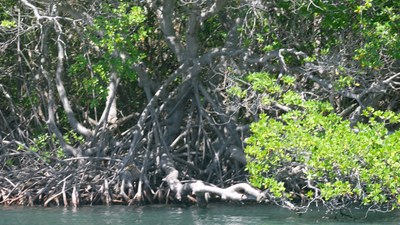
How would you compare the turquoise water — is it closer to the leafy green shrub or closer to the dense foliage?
the dense foliage

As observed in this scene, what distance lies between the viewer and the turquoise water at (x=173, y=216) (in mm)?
11773

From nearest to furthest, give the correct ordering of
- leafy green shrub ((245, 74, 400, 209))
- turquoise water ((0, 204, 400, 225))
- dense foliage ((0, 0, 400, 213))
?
leafy green shrub ((245, 74, 400, 209)), dense foliage ((0, 0, 400, 213)), turquoise water ((0, 204, 400, 225))

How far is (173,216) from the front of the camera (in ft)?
40.6

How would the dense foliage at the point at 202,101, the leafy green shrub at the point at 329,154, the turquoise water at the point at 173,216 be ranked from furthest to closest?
the turquoise water at the point at 173,216, the dense foliage at the point at 202,101, the leafy green shrub at the point at 329,154

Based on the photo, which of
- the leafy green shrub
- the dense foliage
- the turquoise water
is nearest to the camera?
the leafy green shrub

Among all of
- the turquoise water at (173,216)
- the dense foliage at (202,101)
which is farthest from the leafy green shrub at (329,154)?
the turquoise water at (173,216)

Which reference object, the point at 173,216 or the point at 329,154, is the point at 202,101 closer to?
the point at 173,216

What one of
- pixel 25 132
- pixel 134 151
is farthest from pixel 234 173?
A: pixel 25 132

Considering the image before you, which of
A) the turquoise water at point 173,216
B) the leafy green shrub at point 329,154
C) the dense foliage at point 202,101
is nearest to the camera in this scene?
the leafy green shrub at point 329,154

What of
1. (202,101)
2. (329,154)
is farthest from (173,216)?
(329,154)

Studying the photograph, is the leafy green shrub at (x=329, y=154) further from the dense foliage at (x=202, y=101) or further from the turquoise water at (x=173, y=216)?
the turquoise water at (x=173, y=216)

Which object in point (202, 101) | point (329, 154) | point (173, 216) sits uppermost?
point (202, 101)

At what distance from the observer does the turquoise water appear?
38.6 feet

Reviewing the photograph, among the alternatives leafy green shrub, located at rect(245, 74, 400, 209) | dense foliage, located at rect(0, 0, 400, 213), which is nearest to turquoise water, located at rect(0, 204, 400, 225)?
dense foliage, located at rect(0, 0, 400, 213)
